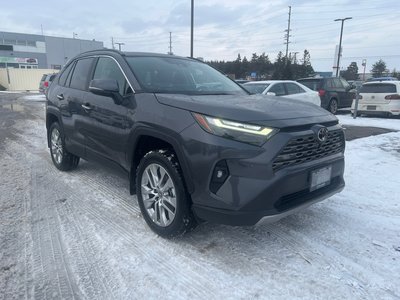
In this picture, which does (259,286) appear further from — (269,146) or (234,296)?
(269,146)

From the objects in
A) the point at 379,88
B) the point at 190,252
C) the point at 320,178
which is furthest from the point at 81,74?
the point at 379,88

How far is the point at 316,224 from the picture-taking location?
3.59 metres

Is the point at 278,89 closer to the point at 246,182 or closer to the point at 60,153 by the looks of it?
the point at 60,153

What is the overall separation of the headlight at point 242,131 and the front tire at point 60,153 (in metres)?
3.31

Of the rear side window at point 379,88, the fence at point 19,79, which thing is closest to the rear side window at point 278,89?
the rear side window at point 379,88

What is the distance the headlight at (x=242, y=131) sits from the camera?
2648 mm

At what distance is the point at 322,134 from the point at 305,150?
26cm

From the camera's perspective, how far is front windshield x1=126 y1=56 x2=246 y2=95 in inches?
144

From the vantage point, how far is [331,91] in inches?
543

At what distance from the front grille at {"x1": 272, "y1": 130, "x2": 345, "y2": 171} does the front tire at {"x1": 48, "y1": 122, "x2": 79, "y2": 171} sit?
372cm

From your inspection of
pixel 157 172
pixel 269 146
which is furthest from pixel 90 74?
pixel 269 146

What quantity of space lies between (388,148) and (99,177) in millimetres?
5916

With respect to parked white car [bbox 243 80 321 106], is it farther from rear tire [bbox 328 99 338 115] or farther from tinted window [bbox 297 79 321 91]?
rear tire [bbox 328 99 338 115]

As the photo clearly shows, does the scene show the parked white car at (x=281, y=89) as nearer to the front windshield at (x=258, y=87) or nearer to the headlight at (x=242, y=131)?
the front windshield at (x=258, y=87)
